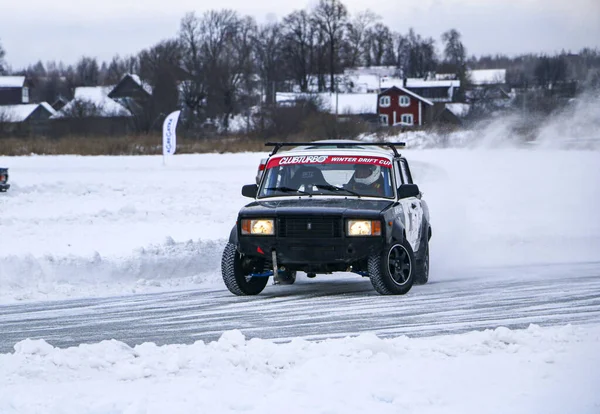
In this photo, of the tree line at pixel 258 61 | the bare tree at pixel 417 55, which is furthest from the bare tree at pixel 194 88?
the bare tree at pixel 417 55

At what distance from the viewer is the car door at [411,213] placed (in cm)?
1133

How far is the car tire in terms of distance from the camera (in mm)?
10312

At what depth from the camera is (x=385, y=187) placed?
443 inches

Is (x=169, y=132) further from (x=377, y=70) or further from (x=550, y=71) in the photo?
(x=377, y=70)

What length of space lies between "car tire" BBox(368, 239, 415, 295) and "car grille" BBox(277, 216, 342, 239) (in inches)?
Result: 21.0

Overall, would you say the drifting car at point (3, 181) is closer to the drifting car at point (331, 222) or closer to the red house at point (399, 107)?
the drifting car at point (331, 222)

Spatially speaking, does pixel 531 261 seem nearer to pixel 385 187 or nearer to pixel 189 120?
pixel 385 187

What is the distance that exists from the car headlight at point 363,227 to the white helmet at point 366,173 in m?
1.12

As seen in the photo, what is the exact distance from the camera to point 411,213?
11.6 metres

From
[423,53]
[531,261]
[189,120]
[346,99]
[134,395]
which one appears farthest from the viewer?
[423,53]

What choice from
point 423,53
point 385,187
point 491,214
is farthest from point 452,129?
point 423,53

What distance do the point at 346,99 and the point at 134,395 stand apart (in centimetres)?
10124

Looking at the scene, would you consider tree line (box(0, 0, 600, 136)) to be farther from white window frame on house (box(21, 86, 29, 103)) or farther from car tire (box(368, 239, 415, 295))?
car tire (box(368, 239, 415, 295))

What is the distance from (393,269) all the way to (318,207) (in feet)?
3.70
